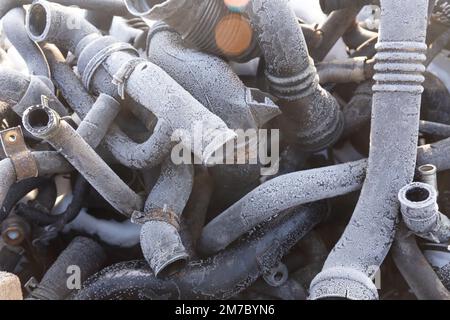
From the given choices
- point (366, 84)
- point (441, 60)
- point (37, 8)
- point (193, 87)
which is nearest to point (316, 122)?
point (366, 84)

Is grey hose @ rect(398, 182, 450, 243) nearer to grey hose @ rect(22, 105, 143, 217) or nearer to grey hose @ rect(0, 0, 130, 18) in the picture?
grey hose @ rect(22, 105, 143, 217)

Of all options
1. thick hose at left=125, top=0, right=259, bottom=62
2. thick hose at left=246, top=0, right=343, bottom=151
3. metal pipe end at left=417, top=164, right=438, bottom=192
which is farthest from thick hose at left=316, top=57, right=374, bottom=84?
metal pipe end at left=417, top=164, right=438, bottom=192

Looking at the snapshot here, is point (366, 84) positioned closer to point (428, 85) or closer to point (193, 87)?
point (428, 85)

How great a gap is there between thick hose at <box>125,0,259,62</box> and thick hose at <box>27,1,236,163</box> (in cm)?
11

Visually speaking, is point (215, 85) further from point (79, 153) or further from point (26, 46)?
point (26, 46)

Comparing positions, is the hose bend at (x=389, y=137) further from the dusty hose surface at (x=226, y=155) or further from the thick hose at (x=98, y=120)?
the thick hose at (x=98, y=120)

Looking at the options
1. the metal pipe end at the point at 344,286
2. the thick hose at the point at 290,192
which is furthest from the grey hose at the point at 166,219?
the metal pipe end at the point at 344,286

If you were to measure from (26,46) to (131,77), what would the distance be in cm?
40

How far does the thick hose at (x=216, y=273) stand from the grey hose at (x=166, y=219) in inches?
3.7

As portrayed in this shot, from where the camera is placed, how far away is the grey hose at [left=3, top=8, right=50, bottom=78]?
54.4 inches

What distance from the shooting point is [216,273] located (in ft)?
4.02

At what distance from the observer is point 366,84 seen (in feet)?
4.60

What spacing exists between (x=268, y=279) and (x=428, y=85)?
2.14 feet

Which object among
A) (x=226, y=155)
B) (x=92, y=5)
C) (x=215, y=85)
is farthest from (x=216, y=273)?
(x=92, y=5)
